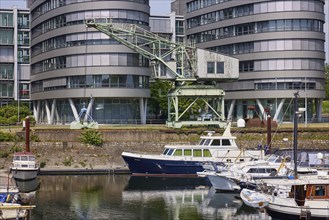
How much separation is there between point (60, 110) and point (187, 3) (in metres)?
31.2

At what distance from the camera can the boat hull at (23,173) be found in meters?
54.9

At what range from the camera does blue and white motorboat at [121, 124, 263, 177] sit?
6173cm

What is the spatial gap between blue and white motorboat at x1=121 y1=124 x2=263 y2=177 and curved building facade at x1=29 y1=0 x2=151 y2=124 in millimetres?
26639

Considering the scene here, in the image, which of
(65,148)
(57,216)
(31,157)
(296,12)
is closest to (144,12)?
(296,12)

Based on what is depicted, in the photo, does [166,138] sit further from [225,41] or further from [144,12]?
[225,41]

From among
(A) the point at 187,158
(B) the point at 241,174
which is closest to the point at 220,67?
(A) the point at 187,158

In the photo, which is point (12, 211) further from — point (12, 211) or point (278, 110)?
point (278, 110)

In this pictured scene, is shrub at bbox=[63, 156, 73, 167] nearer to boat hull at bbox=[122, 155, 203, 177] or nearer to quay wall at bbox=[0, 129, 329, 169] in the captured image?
quay wall at bbox=[0, 129, 329, 169]

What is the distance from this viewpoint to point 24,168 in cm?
5553

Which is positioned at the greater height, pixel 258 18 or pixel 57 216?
pixel 258 18

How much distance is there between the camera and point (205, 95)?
253 feet

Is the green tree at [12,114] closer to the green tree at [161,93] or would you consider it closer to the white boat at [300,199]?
the green tree at [161,93]

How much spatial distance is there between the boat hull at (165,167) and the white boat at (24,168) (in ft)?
34.4

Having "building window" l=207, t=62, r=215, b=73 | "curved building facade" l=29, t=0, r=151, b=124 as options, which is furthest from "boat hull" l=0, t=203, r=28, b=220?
"curved building facade" l=29, t=0, r=151, b=124
